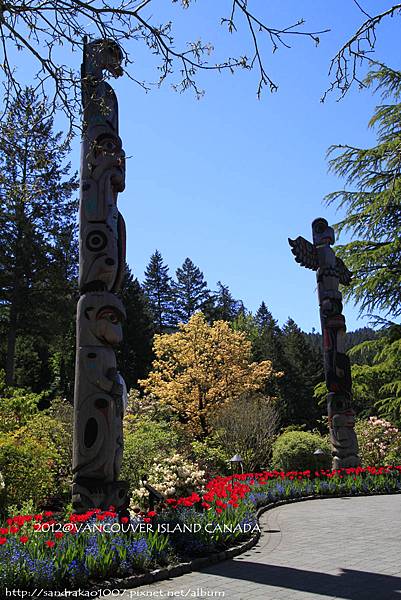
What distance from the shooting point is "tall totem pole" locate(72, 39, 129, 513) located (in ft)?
23.6

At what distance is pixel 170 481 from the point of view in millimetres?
9781

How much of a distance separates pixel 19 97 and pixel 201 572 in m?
5.27

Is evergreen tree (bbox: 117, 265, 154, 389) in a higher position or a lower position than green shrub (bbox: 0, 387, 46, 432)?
higher

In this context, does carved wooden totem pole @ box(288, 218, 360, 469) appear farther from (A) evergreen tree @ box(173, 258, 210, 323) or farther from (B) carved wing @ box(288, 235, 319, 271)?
(A) evergreen tree @ box(173, 258, 210, 323)

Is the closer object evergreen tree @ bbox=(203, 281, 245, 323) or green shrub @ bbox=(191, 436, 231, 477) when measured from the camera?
green shrub @ bbox=(191, 436, 231, 477)

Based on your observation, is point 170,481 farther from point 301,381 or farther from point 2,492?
point 301,381

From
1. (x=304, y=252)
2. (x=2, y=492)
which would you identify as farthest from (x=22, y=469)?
(x=304, y=252)

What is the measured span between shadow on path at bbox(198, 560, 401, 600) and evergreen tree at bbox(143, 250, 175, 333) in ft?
151

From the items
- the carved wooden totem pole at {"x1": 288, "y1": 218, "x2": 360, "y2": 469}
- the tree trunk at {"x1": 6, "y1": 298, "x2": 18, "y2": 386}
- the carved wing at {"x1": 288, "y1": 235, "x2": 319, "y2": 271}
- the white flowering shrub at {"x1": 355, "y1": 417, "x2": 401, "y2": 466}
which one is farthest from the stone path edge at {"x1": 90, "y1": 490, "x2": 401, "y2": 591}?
the tree trunk at {"x1": 6, "y1": 298, "x2": 18, "y2": 386}

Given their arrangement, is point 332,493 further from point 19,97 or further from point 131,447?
point 19,97

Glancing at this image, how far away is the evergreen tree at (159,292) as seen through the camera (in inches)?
2100

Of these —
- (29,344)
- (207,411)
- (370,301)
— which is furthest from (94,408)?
(29,344)

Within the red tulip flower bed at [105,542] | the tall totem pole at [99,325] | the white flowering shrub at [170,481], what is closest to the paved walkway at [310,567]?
the red tulip flower bed at [105,542]

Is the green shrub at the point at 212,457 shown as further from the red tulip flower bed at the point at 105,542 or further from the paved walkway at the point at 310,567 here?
the red tulip flower bed at the point at 105,542
